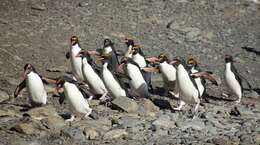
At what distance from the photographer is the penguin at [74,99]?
31.8 feet

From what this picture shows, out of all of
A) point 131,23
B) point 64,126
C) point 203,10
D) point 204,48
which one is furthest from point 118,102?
point 203,10

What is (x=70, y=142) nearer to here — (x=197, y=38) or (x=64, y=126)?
(x=64, y=126)

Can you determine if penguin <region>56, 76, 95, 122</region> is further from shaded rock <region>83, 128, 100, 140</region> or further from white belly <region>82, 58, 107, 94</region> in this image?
white belly <region>82, 58, 107, 94</region>

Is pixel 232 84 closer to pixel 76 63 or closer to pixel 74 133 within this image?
pixel 76 63

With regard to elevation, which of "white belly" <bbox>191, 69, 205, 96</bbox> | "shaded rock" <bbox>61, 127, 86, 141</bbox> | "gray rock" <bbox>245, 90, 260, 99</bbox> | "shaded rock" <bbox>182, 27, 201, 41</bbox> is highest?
"shaded rock" <bbox>182, 27, 201, 41</bbox>

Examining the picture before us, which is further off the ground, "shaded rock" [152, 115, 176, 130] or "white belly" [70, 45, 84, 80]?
"white belly" [70, 45, 84, 80]

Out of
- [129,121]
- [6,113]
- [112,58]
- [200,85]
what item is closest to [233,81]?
[200,85]

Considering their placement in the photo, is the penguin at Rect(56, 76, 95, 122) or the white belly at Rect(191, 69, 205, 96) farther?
the white belly at Rect(191, 69, 205, 96)

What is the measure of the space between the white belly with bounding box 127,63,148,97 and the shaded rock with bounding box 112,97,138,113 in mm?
834

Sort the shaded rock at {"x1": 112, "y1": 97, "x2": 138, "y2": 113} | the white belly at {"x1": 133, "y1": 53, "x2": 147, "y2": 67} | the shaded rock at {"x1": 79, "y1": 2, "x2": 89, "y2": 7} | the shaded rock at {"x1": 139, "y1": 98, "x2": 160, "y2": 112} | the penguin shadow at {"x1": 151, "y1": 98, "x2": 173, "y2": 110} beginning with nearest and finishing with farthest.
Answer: the shaded rock at {"x1": 112, "y1": 97, "x2": 138, "y2": 113} → the shaded rock at {"x1": 139, "y1": 98, "x2": 160, "y2": 112} → the penguin shadow at {"x1": 151, "y1": 98, "x2": 173, "y2": 110} → the white belly at {"x1": 133, "y1": 53, "x2": 147, "y2": 67} → the shaded rock at {"x1": 79, "y1": 2, "x2": 89, "y2": 7}

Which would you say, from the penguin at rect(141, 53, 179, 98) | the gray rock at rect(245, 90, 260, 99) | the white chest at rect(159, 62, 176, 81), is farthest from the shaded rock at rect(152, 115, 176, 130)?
the gray rock at rect(245, 90, 260, 99)

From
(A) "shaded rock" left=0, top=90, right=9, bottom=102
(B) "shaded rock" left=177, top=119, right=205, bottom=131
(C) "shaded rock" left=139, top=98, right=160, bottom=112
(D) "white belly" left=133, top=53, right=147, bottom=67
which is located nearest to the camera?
(B) "shaded rock" left=177, top=119, right=205, bottom=131

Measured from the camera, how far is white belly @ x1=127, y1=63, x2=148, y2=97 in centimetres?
1111

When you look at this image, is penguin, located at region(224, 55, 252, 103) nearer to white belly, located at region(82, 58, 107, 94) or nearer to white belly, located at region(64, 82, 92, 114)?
white belly, located at region(82, 58, 107, 94)
